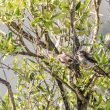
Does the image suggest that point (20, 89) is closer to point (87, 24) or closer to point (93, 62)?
point (87, 24)

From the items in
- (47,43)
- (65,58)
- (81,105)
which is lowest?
(81,105)

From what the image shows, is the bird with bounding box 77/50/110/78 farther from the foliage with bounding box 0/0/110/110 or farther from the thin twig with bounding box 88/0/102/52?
the thin twig with bounding box 88/0/102/52

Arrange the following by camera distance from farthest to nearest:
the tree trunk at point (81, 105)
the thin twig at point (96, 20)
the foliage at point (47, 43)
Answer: the tree trunk at point (81, 105) → the thin twig at point (96, 20) → the foliage at point (47, 43)

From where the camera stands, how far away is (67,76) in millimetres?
2096

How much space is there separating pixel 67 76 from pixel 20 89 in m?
0.34

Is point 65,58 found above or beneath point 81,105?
above

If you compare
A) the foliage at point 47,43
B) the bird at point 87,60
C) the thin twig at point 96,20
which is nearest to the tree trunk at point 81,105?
the foliage at point 47,43

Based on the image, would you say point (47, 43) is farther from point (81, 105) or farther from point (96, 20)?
point (81, 105)

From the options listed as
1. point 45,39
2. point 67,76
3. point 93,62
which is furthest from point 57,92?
point 93,62

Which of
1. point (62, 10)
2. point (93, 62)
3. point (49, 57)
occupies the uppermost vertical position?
point (62, 10)

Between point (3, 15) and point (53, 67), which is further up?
point (3, 15)

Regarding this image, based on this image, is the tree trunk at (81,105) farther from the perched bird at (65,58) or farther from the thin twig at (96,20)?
the perched bird at (65,58)

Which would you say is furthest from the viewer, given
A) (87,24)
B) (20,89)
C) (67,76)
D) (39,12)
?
(20,89)

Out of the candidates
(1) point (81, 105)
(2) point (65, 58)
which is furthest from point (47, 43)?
(1) point (81, 105)
